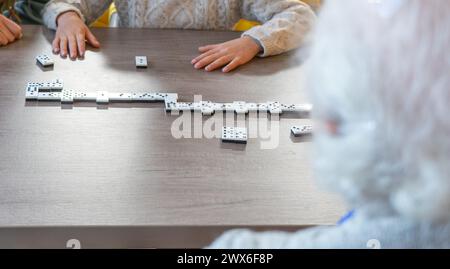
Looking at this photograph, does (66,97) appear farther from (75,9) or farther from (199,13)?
(199,13)

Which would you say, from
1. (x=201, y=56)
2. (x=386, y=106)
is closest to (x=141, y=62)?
(x=201, y=56)

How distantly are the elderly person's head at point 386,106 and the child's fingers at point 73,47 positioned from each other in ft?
3.33

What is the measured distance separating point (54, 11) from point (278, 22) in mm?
607

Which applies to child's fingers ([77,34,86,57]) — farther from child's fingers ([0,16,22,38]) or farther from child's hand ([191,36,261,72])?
child's hand ([191,36,261,72])

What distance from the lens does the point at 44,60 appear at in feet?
4.89

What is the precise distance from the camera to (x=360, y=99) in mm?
598

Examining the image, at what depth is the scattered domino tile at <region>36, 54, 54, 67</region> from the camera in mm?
1484

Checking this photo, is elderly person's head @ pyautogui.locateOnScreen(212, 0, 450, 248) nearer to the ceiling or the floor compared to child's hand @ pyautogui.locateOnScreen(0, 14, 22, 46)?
nearer to the floor

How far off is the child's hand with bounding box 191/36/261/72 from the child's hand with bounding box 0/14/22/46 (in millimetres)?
460

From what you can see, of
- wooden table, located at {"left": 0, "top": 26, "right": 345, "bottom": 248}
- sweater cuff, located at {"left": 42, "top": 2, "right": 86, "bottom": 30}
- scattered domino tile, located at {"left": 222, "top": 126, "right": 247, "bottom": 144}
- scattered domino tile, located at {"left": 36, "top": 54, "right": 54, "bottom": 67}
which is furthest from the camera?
sweater cuff, located at {"left": 42, "top": 2, "right": 86, "bottom": 30}

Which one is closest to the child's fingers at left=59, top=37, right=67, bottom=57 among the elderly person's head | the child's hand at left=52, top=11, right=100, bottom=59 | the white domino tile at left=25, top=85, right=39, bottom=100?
the child's hand at left=52, top=11, right=100, bottom=59

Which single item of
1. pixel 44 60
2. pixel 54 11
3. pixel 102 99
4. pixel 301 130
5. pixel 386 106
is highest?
pixel 54 11

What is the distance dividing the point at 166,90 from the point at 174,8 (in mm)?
524
